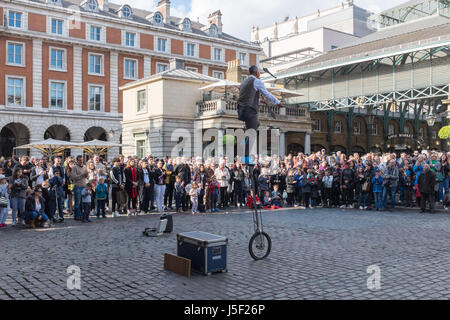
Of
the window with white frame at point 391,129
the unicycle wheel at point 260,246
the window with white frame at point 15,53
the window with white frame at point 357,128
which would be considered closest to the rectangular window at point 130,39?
the window with white frame at point 15,53

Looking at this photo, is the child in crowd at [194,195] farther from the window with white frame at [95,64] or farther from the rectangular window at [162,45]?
the rectangular window at [162,45]

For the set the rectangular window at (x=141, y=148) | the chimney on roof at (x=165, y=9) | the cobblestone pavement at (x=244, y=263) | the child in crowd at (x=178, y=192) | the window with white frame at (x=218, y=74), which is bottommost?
the cobblestone pavement at (x=244, y=263)

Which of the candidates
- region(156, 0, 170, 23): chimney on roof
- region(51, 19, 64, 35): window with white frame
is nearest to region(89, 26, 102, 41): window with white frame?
region(51, 19, 64, 35): window with white frame

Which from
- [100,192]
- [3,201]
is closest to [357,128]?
[100,192]

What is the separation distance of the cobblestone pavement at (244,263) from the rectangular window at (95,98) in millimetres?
38455

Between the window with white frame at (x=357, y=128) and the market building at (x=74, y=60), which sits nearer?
the market building at (x=74, y=60)

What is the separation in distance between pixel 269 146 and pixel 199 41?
89.9ft

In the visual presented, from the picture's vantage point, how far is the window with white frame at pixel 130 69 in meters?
51.8

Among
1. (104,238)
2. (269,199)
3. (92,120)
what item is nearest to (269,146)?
(269,199)

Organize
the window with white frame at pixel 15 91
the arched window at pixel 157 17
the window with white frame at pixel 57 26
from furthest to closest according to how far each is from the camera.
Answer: the arched window at pixel 157 17 < the window with white frame at pixel 57 26 < the window with white frame at pixel 15 91

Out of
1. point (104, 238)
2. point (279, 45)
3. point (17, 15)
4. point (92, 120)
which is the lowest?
point (104, 238)

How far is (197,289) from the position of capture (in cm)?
624

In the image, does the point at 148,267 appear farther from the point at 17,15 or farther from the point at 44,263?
the point at 17,15

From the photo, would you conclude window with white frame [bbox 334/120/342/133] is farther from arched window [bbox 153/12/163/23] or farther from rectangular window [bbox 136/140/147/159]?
arched window [bbox 153/12/163/23]
